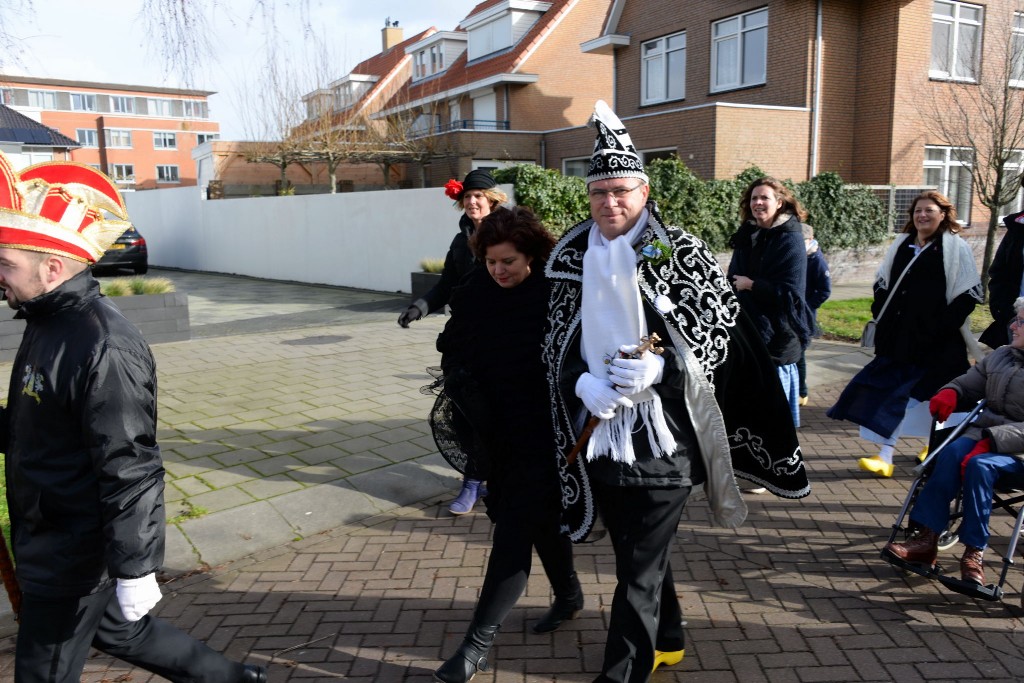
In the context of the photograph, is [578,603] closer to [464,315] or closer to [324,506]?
[464,315]

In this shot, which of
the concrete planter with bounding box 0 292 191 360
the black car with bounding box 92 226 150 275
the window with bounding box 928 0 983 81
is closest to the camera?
the concrete planter with bounding box 0 292 191 360

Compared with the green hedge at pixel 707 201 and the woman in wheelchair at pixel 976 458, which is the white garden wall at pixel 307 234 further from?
the woman in wheelchair at pixel 976 458

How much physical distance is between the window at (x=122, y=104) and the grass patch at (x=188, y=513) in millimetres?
68722

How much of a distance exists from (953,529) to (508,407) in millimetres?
2859

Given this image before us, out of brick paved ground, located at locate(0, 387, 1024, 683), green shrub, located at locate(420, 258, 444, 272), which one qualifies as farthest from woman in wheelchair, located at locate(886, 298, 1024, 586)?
green shrub, located at locate(420, 258, 444, 272)

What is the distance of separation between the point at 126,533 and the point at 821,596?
119 inches

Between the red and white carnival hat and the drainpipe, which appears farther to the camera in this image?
the drainpipe

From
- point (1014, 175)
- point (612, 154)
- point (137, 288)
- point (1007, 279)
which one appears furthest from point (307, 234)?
point (612, 154)

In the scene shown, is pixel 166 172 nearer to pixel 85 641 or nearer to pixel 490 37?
pixel 490 37

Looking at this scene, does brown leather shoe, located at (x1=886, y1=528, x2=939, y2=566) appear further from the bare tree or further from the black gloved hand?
the bare tree

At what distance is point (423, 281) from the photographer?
12820 mm

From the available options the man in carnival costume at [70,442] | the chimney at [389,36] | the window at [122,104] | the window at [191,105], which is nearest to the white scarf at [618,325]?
the man in carnival costume at [70,442]

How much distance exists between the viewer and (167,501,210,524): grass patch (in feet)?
15.3

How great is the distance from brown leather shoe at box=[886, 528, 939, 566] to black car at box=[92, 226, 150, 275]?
714 inches
